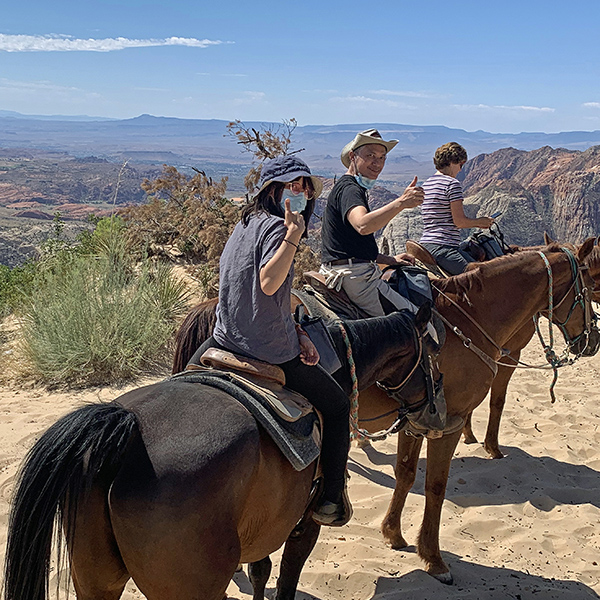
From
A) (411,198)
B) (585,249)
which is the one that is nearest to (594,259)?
(585,249)

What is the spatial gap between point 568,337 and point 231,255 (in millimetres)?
3674

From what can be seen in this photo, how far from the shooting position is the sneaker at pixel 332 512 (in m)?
2.99

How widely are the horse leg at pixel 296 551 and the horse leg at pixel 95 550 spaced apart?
4.05ft

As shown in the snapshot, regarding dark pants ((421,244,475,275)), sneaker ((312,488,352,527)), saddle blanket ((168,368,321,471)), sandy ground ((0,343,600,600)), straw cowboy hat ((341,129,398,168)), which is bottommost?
sandy ground ((0,343,600,600))

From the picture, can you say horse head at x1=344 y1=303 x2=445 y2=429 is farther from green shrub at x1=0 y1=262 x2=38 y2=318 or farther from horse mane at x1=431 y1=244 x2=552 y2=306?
green shrub at x1=0 y1=262 x2=38 y2=318

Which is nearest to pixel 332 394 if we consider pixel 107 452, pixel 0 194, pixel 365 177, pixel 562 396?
pixel 107 452

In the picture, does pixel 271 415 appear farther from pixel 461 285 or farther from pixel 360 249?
pixel 461 285

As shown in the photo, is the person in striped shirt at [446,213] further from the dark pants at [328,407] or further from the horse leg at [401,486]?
the dark pants at [328,407]

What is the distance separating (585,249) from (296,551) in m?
3.35

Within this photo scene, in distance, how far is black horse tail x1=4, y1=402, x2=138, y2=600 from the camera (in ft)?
6.68

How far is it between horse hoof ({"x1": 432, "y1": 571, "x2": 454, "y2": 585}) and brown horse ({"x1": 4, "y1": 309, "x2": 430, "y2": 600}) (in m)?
2.35

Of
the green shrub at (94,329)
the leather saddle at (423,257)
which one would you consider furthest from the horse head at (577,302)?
the green shrub at (94,329)

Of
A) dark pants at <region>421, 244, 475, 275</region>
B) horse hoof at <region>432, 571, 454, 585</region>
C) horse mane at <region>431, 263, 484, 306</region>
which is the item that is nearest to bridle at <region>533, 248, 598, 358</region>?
horse mane at <region>431, 263, 484, 306</region>

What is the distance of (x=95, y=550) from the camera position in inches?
83.7
